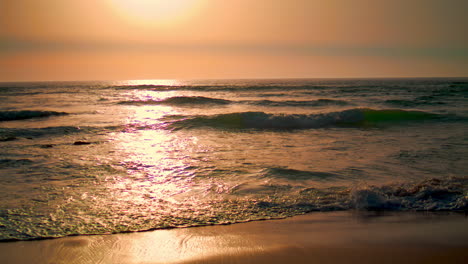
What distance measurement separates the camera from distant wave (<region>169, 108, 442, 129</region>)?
14.7 m

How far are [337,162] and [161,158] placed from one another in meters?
4.28

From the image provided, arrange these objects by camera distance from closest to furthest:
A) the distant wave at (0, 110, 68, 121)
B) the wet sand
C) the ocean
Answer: the wet sand, the ocean, the distant wave at (0, 110, 68, 121)

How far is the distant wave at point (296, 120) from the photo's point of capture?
1472 cm

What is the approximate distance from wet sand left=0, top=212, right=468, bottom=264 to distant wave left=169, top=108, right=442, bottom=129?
10.3 m

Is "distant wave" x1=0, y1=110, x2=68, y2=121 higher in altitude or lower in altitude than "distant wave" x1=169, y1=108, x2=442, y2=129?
higher

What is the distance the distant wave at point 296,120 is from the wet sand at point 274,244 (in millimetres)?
10275

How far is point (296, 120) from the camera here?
15680 mm

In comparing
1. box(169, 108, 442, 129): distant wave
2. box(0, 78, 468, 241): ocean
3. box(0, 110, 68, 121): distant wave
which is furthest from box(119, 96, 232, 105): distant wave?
box(0, 78, 468, 241): ocean

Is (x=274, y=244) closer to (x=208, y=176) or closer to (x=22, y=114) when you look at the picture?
(x=208, y=176)

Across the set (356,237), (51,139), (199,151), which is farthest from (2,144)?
(356,237)

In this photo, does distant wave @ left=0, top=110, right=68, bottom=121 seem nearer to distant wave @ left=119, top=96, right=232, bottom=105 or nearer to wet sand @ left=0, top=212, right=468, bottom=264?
distant wave @ left=119, top=96, right=232, bottom=105

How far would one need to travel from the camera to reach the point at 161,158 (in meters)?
7.83

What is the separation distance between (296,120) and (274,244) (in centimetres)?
1259

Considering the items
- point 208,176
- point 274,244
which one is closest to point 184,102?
point 208,176
